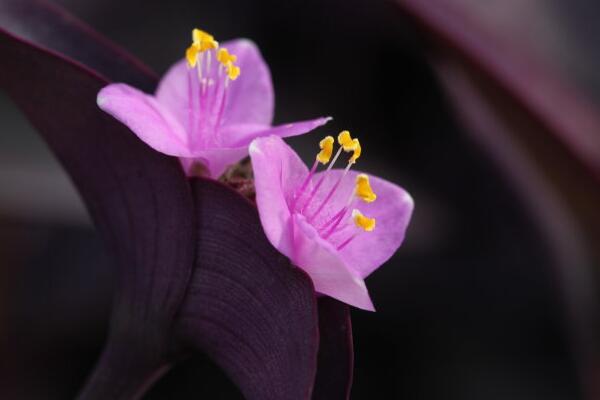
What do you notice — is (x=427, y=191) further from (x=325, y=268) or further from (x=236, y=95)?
(x=325, y=268)

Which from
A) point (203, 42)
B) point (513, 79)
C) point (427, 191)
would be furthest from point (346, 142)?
point (427, 191)

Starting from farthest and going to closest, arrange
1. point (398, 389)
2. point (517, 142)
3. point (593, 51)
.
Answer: point (593, 51) → point (398, 389) → point (517, 142)

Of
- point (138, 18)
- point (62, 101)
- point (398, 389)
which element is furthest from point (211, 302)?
point (138, 18)

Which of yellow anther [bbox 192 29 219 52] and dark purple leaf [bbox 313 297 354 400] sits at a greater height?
yellow anther [bbox 192 29 219 52]

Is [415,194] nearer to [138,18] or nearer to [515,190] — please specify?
[515,190]

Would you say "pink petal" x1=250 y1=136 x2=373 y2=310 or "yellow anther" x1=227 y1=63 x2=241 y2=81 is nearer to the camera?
"pink petal" x1=250 y1=136 x2=373 y2=310

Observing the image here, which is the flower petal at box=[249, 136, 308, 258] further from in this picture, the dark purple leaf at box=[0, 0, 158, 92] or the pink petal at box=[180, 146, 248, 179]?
the dark purple leaf at box=[0, 0, 158, 92]

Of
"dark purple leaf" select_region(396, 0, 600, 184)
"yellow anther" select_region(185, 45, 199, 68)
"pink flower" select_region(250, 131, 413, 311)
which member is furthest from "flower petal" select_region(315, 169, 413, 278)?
"dark purple leaf" select_region(396, 0, 600, 184)
